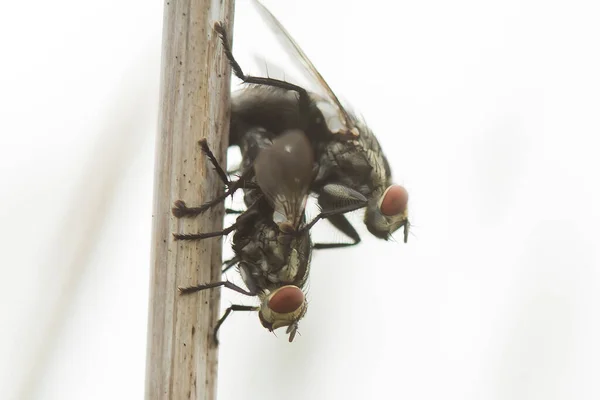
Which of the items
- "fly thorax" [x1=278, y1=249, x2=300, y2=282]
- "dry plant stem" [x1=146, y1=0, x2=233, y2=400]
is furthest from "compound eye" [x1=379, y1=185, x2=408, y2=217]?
"dry plant stem" [x1=146, y1=0, x2=233, y2=400]

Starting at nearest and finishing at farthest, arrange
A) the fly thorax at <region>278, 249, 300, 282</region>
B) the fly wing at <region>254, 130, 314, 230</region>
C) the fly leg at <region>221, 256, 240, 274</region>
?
the fly wing at <region>254, 130, 314, 230</region> → the fly thorax at <region>278, 249, 300, 282</region> → the fly leg at <region>221, 256, 240, 274</region>

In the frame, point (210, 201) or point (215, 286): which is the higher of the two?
point (210, 201)

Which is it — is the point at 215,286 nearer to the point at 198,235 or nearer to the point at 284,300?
the point at 198,235

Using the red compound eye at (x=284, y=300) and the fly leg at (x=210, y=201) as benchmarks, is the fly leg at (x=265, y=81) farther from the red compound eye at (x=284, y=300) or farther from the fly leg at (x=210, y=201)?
the red compound eye at (x=284, y=300)

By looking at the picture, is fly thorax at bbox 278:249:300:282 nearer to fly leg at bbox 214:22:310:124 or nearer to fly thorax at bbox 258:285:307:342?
fly thorax at bbox 258:285:307:342

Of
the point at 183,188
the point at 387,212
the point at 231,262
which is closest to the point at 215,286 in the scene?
the point at 183,188

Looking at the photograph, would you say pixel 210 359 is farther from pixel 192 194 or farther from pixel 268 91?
pixel 268 91

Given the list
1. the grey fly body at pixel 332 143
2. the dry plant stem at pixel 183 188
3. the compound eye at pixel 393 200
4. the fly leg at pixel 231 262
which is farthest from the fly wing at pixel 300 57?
the fly leg at pixel 231 262
